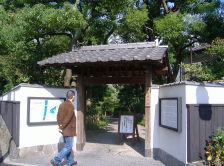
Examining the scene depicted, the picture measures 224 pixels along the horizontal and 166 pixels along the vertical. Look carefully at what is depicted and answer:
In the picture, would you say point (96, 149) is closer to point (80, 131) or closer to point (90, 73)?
point (80, 131)

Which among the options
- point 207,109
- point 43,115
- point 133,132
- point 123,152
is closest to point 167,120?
→ point 207,109

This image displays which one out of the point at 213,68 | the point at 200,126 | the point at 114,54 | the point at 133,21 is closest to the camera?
the point at 200,126

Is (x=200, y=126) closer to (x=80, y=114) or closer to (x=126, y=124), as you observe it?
(x=80, y=114)

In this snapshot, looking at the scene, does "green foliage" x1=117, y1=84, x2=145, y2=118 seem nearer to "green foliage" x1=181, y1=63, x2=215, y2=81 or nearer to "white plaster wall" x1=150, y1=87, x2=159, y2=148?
"green foliage" x1=181, y1=63, x2=215, y2=81

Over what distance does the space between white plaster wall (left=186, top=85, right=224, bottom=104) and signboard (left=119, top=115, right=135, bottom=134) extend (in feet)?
13.5

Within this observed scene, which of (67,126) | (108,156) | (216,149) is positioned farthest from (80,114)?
(216,149)

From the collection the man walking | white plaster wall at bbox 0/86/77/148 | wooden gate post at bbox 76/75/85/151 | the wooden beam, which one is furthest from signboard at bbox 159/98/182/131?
white plaster wall at bbox 0/86/77/148

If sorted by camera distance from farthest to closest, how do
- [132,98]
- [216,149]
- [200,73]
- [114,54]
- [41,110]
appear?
[132,98]
[200,73]
[41,110]
[114,54]
[216,149]

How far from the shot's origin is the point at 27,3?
1148 cm

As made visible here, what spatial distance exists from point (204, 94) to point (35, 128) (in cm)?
483

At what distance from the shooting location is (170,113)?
Answer: 7051mm

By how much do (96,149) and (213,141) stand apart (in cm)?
417

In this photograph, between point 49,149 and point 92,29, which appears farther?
point 92,29

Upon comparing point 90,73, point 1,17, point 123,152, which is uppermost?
point 1,17
